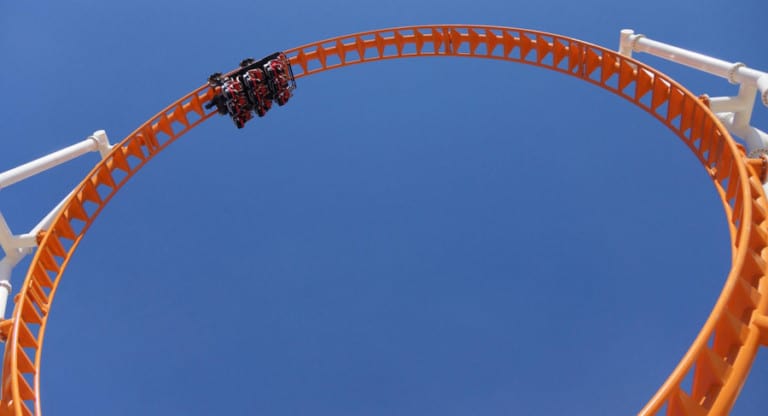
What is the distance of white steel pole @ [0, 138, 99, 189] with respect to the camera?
880 cm

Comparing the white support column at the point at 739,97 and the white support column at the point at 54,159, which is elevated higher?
the white support column at the point at 739,97

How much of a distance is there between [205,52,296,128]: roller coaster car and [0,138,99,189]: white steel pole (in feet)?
8.09

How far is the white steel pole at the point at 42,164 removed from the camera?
8.80 metres

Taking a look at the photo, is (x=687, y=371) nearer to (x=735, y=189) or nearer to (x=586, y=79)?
(x=735, y=189)

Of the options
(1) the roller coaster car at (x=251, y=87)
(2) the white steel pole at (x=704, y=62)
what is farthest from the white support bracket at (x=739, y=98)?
(1) the roller coaster car at (x=251, y=87)

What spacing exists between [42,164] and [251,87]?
168 inches

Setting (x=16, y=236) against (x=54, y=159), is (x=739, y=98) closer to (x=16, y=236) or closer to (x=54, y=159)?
(x=54, y=159)

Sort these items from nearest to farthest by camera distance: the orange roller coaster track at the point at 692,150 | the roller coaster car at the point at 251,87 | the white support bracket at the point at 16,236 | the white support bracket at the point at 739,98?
the orange roller coaster track at the point at 692,150, the white support bracket at the point at 739,98, the white support bracket at the point at 16,236, the roller coaster car at the point at 251,87

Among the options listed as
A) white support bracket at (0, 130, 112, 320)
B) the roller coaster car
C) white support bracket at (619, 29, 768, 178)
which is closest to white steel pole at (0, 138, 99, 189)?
white support bracket at (0, 130, 112, 320)

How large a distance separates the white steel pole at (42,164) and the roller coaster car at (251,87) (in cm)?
247

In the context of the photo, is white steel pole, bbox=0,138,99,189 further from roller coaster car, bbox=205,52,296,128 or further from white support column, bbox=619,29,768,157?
white support column, bbox=619,29,768,157

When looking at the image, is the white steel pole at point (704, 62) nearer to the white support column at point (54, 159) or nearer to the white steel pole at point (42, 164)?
the white support column at point (54, 159)

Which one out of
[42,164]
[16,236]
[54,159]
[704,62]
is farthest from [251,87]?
[704,62]

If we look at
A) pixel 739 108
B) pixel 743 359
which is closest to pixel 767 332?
pixel 743 359
